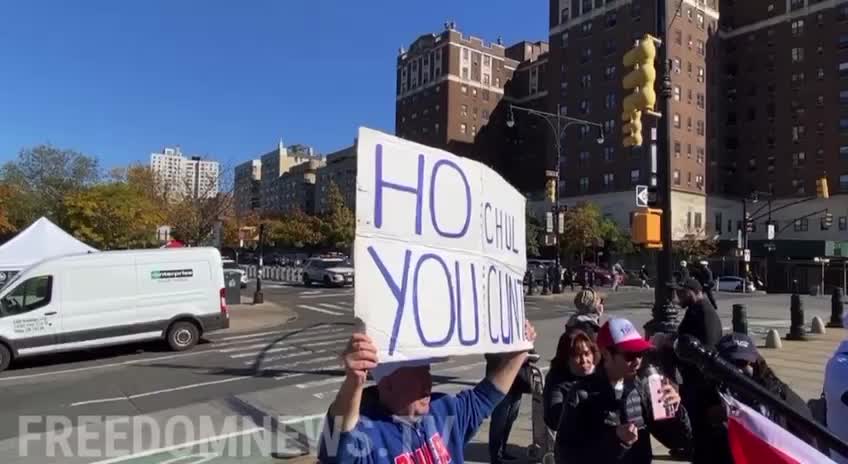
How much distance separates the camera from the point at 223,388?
9773 mm

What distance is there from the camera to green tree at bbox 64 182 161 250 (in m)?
38.1

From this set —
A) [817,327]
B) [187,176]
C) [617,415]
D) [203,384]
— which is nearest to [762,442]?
[617,415]

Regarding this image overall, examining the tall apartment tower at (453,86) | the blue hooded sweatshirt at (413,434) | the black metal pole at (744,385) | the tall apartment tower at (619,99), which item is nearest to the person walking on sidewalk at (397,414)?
the blue hooded sweatshirt at (413,434)

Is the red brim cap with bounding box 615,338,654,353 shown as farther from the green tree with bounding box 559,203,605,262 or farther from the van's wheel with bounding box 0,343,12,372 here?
the green tree with bounding box 559,203,605,262

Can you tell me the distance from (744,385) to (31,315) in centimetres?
1397

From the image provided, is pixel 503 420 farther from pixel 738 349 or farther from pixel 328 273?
pixel 328 273

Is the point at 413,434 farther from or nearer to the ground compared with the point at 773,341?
farther from the ground

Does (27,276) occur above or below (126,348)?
above

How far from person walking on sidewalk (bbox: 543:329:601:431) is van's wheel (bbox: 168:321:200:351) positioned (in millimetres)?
11705

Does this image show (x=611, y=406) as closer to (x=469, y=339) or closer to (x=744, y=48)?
(x=469, y=339)

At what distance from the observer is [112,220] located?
38031 mm

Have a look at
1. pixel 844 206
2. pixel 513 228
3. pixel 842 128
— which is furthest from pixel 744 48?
pixel 513 228

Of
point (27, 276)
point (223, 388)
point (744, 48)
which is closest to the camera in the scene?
point (223, 388)

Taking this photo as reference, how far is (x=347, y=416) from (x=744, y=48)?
84842 millimetres
